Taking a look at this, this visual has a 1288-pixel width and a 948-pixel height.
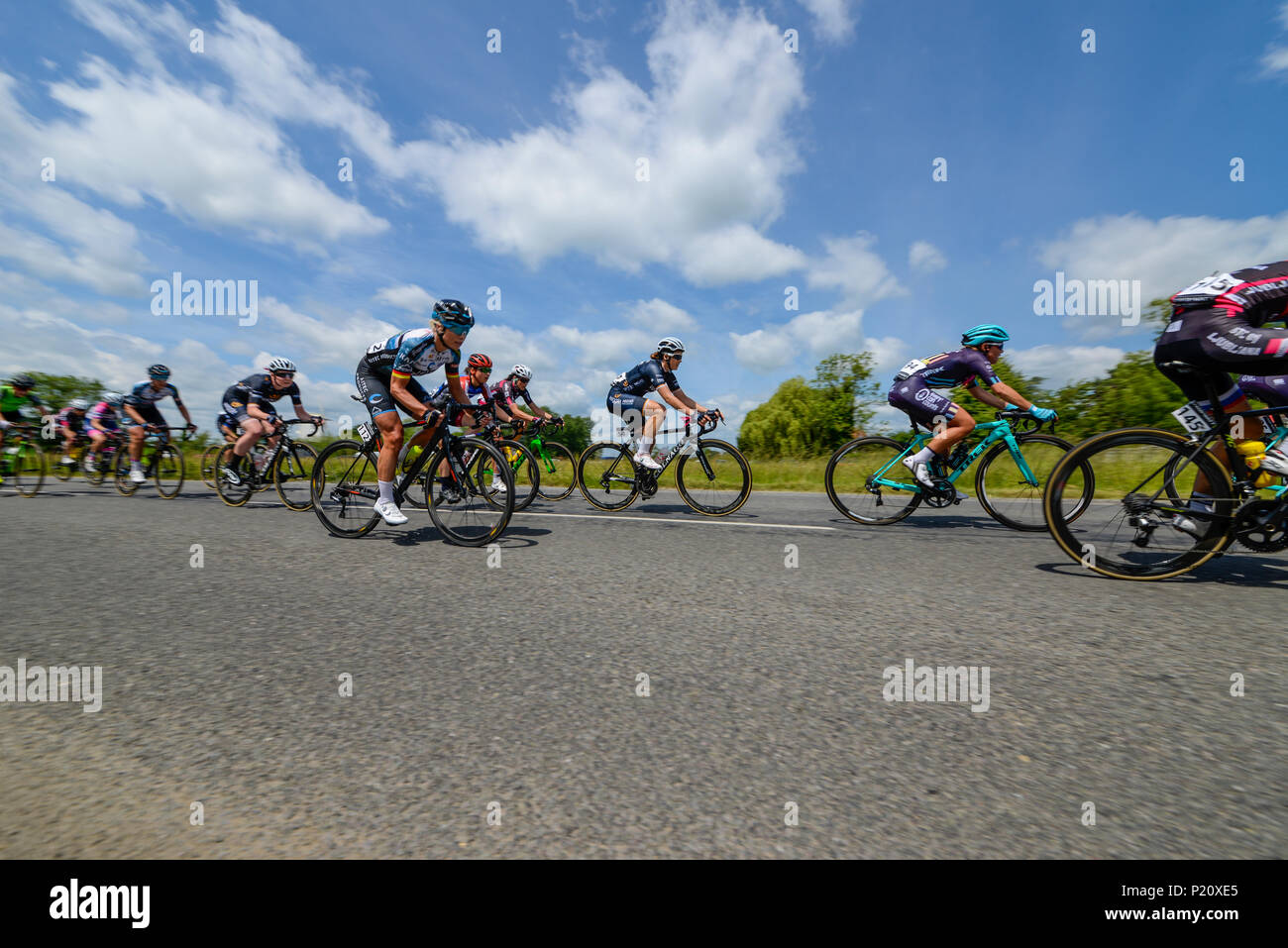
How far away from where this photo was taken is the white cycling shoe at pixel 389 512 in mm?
5352

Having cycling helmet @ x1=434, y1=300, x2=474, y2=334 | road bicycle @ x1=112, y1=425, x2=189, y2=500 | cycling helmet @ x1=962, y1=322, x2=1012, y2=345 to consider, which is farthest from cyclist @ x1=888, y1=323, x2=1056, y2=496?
road bicycle @ x1=112, y1=425, x2=189, y2=500

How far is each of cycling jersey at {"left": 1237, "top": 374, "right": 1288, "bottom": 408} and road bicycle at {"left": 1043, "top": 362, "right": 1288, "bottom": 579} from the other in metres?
0.15

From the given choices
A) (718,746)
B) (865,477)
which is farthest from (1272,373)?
(718,746)

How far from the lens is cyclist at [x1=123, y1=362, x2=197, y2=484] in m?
10.2

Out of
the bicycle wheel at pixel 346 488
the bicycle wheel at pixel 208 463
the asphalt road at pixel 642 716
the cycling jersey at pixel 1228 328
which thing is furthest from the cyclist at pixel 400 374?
the bicycle wheel at pixel 208 463

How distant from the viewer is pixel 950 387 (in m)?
6.74

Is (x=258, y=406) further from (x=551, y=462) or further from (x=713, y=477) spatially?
(x=713, y=477)

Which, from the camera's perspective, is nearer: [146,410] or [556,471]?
[556,471]

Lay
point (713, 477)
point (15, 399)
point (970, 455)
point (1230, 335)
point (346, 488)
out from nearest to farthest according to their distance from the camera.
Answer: point (1230, 335) → point (346, 488) → point (970, 455) → point (713, 477) → point (15, 399)

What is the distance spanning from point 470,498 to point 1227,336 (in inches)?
218

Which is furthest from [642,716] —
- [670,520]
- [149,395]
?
[149,395]

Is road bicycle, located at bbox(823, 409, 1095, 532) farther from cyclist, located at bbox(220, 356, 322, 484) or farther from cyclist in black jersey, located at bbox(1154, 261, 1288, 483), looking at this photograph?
cyclist, located at bbox(220, 356, 322, 484)

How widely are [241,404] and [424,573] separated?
24.2ft
